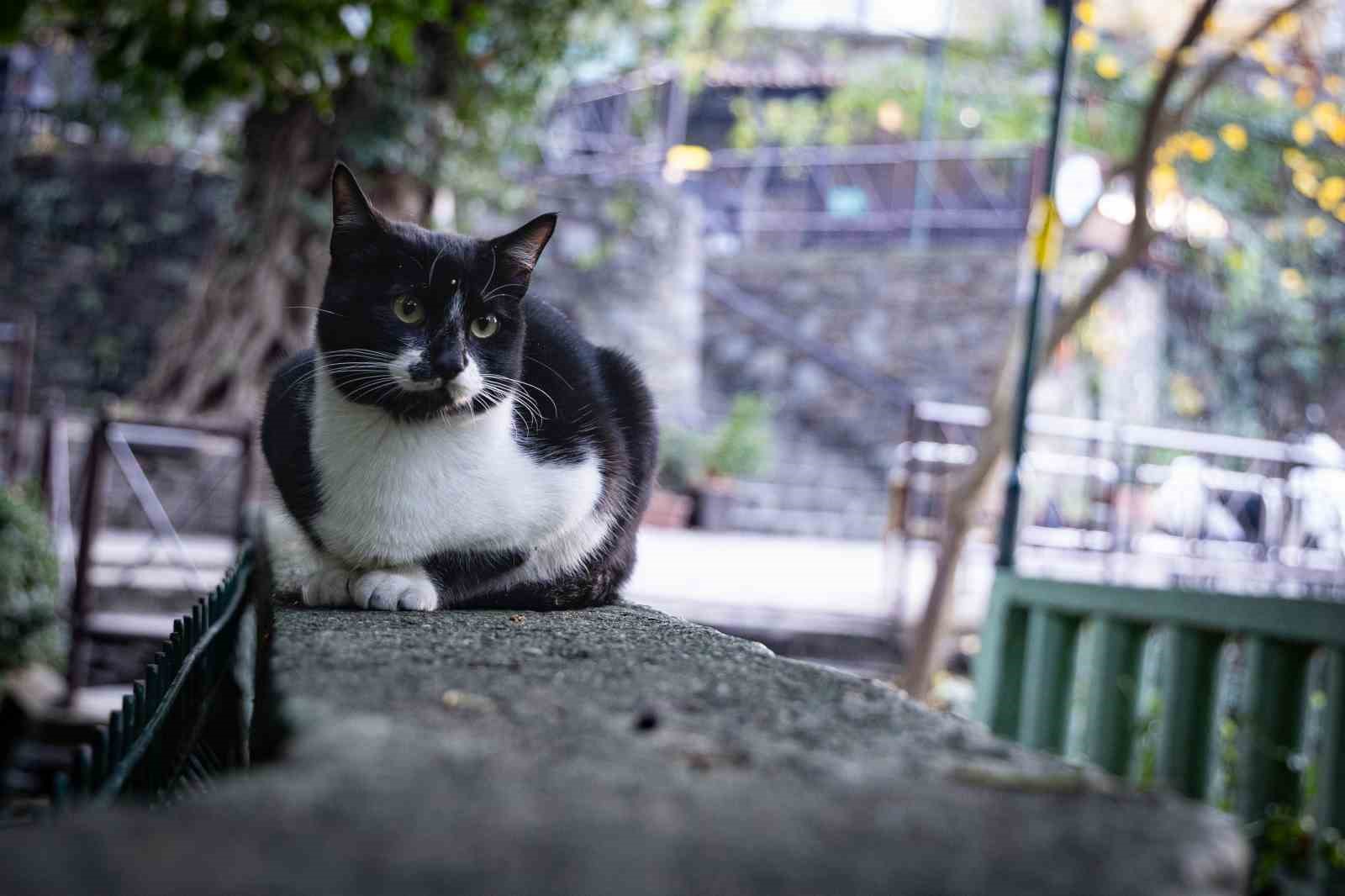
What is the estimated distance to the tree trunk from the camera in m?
6.70

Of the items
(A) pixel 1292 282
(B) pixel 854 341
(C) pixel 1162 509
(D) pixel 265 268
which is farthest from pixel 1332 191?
(B) pixel 854 341

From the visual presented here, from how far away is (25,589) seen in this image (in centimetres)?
457

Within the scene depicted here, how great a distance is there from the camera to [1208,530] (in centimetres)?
984

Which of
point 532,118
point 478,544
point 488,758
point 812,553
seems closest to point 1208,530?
point 812,553

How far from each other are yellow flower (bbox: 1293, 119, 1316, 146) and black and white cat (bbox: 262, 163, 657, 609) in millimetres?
7124

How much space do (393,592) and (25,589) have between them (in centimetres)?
385

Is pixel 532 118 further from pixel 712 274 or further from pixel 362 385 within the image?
pixel 712 274

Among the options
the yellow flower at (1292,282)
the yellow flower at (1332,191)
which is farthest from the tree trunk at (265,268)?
the yellow flower at (1292,282)

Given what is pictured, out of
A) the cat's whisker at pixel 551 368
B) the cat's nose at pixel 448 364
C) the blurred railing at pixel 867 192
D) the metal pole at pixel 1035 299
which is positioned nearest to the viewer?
the cat's nose at pixel 448 364

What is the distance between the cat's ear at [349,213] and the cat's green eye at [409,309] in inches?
3.3

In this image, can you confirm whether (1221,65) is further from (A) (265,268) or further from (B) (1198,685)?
(A) (265,268)

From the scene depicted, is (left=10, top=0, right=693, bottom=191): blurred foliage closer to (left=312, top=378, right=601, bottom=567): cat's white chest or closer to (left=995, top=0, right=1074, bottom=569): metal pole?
(left=312, top=378, right=601, bottom=567): cat's white chest

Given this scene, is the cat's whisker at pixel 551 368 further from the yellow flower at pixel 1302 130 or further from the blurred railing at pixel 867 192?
the blurred railing at pixel 867 192

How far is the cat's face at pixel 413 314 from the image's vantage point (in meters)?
1.34
